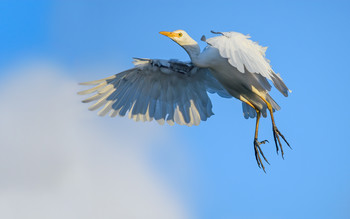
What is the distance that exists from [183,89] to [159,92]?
520 millimetres

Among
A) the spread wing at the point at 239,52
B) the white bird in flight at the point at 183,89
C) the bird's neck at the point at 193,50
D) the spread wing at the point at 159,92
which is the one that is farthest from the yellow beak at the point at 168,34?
the spread wing at the point at 239,52

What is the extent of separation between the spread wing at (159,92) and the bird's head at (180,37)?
0.50 m

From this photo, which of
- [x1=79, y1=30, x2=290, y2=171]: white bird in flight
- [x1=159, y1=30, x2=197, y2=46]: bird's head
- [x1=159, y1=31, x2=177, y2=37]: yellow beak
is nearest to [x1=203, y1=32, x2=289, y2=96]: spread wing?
[x1=79, y1=30, x2=290, y2=171]: white bird in flight

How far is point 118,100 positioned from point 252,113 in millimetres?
2970

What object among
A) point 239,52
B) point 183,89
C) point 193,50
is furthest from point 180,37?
point 239,52

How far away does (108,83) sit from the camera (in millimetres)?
11859

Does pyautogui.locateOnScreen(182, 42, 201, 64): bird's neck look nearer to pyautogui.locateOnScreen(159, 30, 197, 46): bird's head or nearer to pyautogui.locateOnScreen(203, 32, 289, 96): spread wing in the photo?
pyautogui.locateOnScreen(159, 30, 197, 46): bird's head

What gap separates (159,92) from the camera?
39.7 feet

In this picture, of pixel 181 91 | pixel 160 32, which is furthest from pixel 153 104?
pixel 160 32

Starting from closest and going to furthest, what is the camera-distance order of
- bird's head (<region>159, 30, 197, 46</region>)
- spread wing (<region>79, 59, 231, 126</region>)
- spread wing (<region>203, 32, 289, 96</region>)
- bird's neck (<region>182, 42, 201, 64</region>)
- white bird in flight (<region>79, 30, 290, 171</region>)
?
spread wing (<region>203, 32, 289, 96</region>) < white bird in flight (<region>79, 30, 290, 171</region>) < bird's neck (<region>182, 42, 201, 64</region>) < bird's head (<region>159, 30, 197, 46</region>) < spread wing (<region>79, 59, 231, 126</region>)

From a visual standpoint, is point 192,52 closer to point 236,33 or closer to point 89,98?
point 236,33

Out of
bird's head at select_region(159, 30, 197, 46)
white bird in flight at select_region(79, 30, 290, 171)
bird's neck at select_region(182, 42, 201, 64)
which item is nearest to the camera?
white bird in flight at select_region(79, 30, 290, 171)

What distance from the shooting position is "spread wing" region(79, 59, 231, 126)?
1169 centimetres

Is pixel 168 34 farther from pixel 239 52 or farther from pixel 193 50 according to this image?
pixel 239 52
